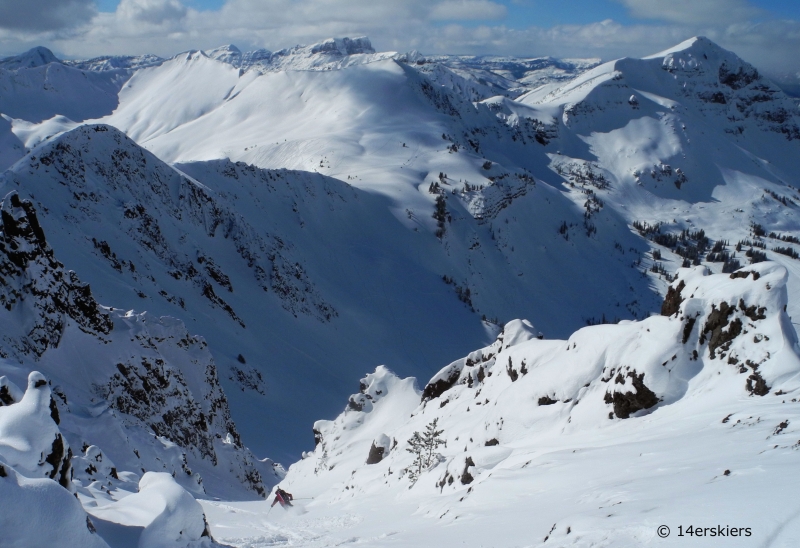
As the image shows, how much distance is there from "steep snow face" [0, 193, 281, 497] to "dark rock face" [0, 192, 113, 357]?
0.05 m

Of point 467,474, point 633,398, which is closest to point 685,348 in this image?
point 633,398

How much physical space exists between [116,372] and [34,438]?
24.0 m

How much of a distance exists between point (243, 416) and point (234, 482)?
12.0 m

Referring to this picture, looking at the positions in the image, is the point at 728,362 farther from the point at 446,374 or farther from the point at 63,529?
the point at 446,374

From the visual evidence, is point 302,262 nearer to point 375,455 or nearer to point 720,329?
point 375,455

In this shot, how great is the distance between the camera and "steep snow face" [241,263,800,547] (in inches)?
361

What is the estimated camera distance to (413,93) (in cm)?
18512

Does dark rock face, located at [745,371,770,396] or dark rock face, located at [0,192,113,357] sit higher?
dark rock face, located at [0,192,113,357]

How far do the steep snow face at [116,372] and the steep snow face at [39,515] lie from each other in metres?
10.8

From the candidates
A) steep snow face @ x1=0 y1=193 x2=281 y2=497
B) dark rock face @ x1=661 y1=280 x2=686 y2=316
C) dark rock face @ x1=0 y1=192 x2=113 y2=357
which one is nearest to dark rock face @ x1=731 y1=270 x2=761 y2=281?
dark rock face @ x1=661 y1=280 x2=686 y2=316

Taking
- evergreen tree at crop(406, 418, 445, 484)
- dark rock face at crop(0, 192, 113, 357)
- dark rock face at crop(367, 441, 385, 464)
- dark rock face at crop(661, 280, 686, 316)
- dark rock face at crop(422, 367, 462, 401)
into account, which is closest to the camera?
dark rock face at crop(661, 280, 686, 316)

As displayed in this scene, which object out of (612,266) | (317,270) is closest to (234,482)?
(317,270)

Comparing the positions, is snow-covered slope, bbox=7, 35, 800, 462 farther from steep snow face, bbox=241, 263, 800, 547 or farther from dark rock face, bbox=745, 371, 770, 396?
dark rock face, bbox=745, 371, 770, 396

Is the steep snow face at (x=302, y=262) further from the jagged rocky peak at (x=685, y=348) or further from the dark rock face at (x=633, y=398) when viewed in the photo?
the dark rock face at (x=633, y=398)
